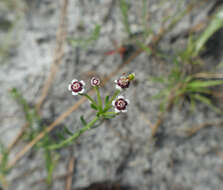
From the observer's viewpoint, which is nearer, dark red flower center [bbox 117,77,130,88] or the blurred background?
dark red flower center [bbox 117,77,130,88]

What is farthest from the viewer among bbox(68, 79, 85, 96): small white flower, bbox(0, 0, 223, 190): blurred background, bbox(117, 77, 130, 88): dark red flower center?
bbox(0, 0, 223, 190): blurred background

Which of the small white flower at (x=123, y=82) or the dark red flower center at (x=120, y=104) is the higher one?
the small white flower at (x=123, y=82)

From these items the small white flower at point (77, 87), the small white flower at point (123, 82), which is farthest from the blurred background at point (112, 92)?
the small white flower at point (123, 82)

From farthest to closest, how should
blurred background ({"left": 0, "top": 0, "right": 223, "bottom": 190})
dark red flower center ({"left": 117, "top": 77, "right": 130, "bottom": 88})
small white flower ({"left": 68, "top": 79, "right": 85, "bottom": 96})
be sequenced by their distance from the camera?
blurred background ({"left": 0, "top": 0, "right": 223, "bottom": 190}), small white flower ({"left": 68, "top": 79, "right": 85, "bottom": 96}), dark red flower center ({"left": 117, "top": 77, "right": 130, "bottom": 88})

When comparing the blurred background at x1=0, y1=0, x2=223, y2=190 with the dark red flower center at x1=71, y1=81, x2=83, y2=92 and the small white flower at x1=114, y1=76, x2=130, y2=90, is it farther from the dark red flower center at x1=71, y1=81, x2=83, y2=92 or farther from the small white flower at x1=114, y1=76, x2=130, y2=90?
the small white flower at x1=114, y1=76, x2=130, y2=90

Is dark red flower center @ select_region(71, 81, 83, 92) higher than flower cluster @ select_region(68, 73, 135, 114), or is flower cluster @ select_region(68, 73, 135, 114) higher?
dark red flower center @ select_region(71, 81, 83, 92)

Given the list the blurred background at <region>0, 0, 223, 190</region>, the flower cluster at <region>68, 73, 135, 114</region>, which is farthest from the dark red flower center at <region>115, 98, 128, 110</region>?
the blurred background at <region>0, 0, 223, 190</region>

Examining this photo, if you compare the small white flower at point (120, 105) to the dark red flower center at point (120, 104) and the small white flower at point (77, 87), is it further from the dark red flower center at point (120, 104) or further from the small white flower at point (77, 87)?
the small white flower at point (77, 87)

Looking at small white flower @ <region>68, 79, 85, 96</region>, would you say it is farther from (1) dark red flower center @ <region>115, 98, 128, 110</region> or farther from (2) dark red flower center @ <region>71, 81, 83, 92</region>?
(1) dark red flower center @ <region>115, 98, 128, 110</region>

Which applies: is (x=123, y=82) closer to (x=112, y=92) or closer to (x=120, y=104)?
(x=120, y=104)
